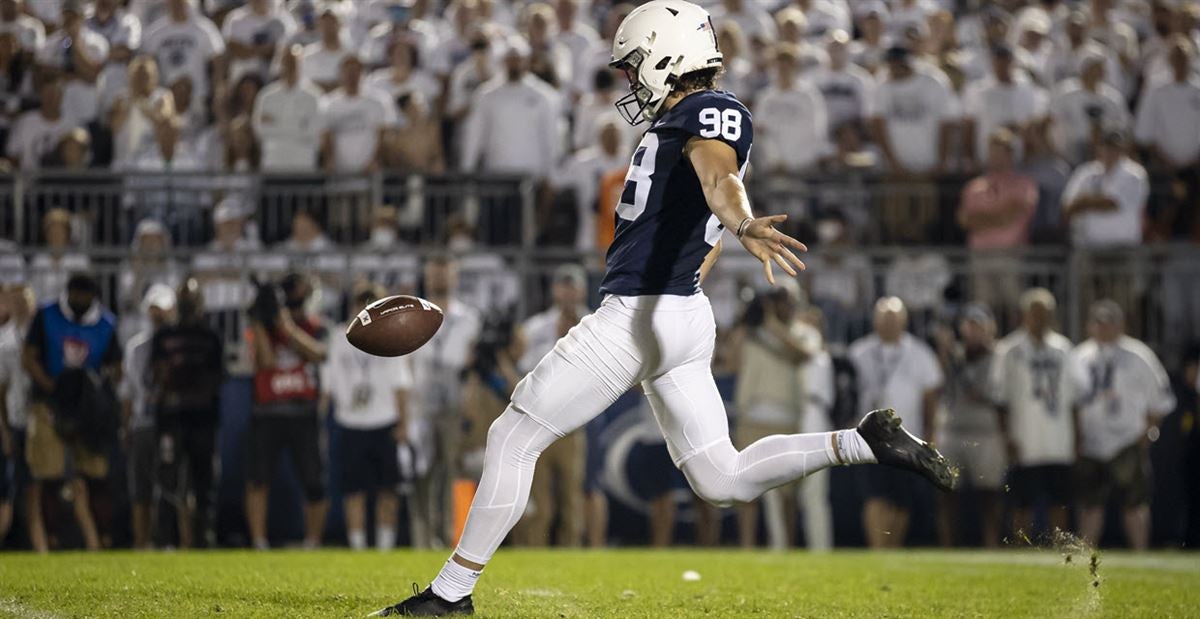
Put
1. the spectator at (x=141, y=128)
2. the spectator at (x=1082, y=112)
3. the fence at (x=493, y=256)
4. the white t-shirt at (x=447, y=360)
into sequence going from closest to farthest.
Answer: the white t-shirt at (x=447, y=360)
the fence at (x=493, y=256)
the spectator at (x=141, y=128)
the spectator at (x=1082, y=112)

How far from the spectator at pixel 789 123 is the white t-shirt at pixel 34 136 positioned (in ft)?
18.5

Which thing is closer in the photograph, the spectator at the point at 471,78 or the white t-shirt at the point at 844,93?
the spectator at the point at 471,78

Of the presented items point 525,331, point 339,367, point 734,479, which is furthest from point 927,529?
point 734,479

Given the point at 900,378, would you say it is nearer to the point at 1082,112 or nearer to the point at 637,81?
the point at 1082,112

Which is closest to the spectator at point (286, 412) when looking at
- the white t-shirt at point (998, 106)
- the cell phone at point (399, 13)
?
the cell phone at point (399, 13)

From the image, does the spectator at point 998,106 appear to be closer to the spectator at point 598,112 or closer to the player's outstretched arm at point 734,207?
the spectator at point 598,112

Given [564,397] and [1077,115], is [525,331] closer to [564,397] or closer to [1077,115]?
[1077,115]

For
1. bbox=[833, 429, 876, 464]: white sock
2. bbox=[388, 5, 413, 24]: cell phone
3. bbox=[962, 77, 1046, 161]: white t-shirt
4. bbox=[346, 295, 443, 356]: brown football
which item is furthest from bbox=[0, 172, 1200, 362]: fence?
bbox=[833, 429, 876, 464]: white sock

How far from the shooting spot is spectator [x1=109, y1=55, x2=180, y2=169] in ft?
45.6

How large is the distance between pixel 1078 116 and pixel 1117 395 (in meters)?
2.78

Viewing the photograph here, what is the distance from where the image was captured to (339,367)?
12.6 meters

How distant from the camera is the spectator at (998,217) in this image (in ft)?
45.0

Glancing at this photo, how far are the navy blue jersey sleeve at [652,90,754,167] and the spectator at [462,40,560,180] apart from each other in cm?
795

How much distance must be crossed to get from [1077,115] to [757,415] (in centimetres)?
418
